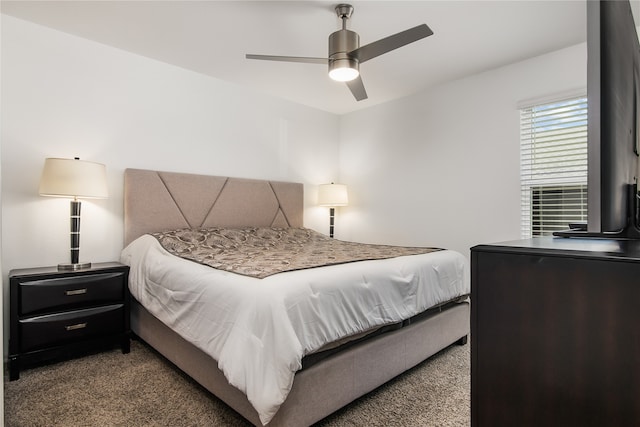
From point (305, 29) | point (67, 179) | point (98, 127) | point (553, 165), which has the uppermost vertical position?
point (305, 29)

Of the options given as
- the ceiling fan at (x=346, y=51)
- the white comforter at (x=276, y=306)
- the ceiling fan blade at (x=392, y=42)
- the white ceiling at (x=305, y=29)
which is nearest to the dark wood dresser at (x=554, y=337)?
the white comforter at (x=276, y=306)

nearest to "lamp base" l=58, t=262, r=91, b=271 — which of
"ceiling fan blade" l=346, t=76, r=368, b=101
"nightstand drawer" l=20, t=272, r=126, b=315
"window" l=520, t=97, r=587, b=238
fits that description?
"nightstand drawer" l=20, t=272, r=126, b=315

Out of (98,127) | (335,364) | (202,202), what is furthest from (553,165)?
(98,127)

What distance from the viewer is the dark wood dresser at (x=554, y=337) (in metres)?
0.70

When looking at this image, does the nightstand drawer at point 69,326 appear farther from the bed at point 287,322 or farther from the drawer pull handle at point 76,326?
the bed at point 287,322

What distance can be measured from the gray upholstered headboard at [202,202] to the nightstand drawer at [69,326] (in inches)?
27.5

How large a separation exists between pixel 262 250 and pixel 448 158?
2.31m

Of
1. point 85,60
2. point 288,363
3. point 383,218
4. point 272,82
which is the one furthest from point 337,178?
point 288,363

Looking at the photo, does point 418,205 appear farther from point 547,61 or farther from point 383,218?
point 547,61

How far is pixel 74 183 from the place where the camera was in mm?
2434

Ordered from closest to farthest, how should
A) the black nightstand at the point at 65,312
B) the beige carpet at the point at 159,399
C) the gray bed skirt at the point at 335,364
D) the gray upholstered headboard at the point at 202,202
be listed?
the gray bed skirt at the point at 335,364 → the beige carpet at the point at 159,399 → the black nightstand at the point at 65,312 → the gray upholstered headboard at the point at 202,202

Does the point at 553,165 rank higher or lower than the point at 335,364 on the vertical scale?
higher

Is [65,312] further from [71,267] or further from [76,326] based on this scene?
[71,267]

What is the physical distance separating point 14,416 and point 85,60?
266 centimetres
